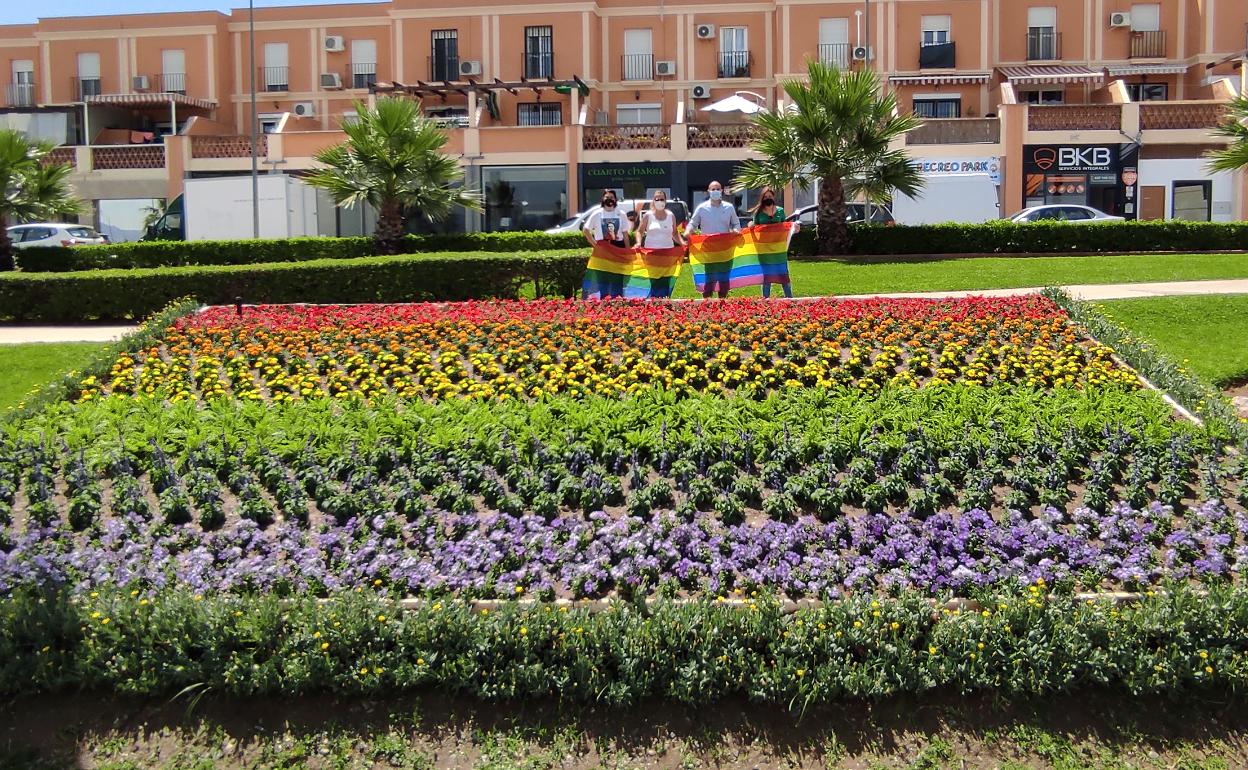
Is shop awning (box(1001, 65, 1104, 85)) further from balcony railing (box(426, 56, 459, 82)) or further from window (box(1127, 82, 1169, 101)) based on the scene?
balcony railing (box(426, 56, 459, 82))

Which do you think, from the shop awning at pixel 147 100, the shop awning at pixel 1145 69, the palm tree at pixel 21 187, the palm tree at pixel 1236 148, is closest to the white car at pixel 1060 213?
the palm tree at pixel 1236 148

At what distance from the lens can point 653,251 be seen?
14.0m

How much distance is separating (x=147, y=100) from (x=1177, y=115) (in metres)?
35.5

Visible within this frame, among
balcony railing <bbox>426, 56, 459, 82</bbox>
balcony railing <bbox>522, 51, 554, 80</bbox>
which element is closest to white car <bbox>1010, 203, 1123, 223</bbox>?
balcony railing <bbox>522, 51, 554, 80</bbox>

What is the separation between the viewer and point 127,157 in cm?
4056

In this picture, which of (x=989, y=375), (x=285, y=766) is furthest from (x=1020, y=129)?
(x=285, y=766)

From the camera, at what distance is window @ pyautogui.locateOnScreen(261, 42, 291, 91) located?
46.1 metres

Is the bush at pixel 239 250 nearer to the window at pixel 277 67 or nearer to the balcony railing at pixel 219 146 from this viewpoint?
the balcony railing at pixel 219 146

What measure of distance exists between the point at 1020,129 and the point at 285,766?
34.1 metres

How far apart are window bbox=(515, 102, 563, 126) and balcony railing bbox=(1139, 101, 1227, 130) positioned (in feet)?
63.6

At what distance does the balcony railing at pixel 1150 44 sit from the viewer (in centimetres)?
4172

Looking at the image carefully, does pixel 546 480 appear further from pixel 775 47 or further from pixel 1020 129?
pixel 775 47

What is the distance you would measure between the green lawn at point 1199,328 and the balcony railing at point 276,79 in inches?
1547

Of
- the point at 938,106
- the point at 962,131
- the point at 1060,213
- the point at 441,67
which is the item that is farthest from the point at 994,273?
A: the point at 441,67
